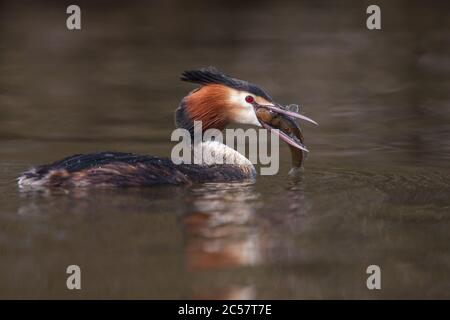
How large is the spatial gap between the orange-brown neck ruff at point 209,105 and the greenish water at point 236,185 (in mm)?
798

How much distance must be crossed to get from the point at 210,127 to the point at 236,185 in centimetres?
84

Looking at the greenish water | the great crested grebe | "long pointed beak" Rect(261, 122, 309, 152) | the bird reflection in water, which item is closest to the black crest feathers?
the great crested grebe

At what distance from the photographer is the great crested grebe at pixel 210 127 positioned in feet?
29.7

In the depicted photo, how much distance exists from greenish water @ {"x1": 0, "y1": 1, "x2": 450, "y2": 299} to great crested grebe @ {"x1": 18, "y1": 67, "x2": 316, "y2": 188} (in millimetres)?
257

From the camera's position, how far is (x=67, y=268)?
653cm

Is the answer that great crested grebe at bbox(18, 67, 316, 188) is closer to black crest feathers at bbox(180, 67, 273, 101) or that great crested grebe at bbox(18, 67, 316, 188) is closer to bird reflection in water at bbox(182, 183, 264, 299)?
black crest feathers at bbox(180, 67, 273, 101)

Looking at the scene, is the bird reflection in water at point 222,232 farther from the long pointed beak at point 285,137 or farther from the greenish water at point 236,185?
the long pointed beak at point 285,137

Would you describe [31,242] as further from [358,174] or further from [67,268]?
[358,174]

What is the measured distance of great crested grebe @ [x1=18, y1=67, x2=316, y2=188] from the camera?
9.05 m

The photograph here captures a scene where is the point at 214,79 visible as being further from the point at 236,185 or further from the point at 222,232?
the point at 222,232

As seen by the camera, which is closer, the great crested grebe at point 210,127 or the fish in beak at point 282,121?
the great crested grebe at point 210,127

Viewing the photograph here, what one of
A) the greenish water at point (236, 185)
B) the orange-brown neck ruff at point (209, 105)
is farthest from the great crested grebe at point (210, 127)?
the greenish water at point (236, 185)

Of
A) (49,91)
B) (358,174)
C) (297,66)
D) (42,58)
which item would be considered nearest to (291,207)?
(358,174)
